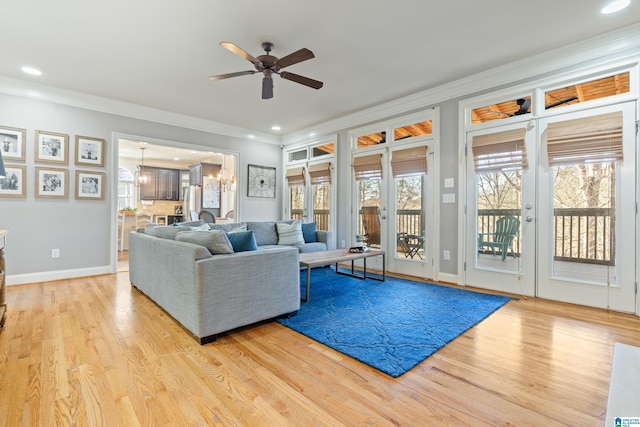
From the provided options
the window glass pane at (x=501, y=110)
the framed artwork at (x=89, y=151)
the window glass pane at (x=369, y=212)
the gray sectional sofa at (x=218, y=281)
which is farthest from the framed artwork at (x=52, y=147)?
the window glass pane at (x=501, y=110)

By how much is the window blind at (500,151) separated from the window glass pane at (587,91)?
16.1 inches

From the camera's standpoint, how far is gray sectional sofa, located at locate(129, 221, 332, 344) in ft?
7.06

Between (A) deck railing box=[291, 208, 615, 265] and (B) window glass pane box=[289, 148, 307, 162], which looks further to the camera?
(B) window glass pane box=[289, 148, 307, 162]

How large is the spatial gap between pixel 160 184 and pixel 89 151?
5088 millimetres

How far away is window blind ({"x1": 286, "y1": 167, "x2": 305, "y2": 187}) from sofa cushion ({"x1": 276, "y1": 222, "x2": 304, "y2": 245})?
1541 mm

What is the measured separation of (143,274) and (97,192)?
6.82 ft

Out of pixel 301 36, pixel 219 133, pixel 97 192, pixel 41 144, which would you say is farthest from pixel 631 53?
pixel 41 144

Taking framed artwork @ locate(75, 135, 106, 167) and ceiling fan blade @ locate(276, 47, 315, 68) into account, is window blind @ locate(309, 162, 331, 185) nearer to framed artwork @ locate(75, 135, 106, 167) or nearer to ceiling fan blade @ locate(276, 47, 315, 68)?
ceiling fan blade @ locate(276, 47, 315, 68)

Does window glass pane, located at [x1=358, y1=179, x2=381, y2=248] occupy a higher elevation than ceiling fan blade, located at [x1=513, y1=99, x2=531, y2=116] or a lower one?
lower

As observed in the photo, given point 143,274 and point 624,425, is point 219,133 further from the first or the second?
point 624,425

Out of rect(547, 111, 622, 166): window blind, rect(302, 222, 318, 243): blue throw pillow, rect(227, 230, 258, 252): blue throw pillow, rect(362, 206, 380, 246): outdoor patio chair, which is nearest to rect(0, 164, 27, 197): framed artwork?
rect(227, 230, 258, 252): blue throw pillow

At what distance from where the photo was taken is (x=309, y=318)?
2.64 metres

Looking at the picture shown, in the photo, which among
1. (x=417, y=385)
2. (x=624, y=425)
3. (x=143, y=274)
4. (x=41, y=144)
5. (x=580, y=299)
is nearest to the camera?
(x=624, y=425)

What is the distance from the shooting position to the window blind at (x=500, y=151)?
3.36m
